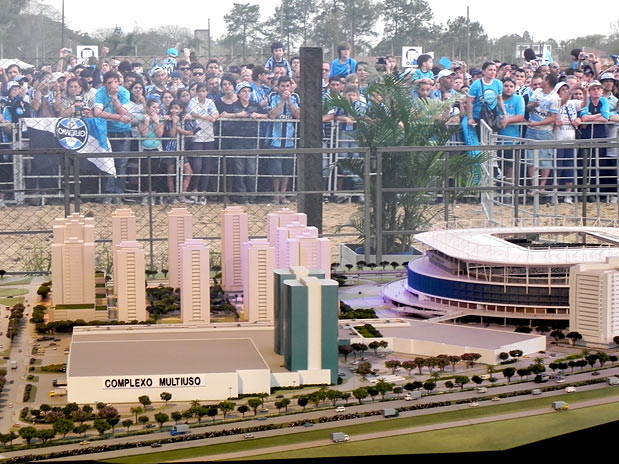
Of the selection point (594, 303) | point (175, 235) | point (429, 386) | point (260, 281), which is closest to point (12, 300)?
point (175, 235)

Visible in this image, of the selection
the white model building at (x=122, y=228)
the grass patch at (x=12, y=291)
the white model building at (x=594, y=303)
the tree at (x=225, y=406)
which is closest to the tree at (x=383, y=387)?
the tree at (x=225, y=406)

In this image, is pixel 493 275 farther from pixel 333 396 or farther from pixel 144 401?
pixel 144 401

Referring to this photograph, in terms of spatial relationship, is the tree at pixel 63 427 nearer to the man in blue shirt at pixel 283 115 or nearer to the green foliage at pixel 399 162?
the green foliage at pixel 399 162

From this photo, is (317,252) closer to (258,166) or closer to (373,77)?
(258,166)

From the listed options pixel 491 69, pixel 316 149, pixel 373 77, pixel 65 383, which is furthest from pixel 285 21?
pixel 65 383

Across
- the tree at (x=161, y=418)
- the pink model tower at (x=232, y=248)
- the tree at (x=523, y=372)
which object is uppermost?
the pink model tower at (x=232, y=248)

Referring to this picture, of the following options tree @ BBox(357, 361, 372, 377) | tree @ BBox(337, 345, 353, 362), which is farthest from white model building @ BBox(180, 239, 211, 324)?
tree @ BBox(357, 361, 372, 377)
